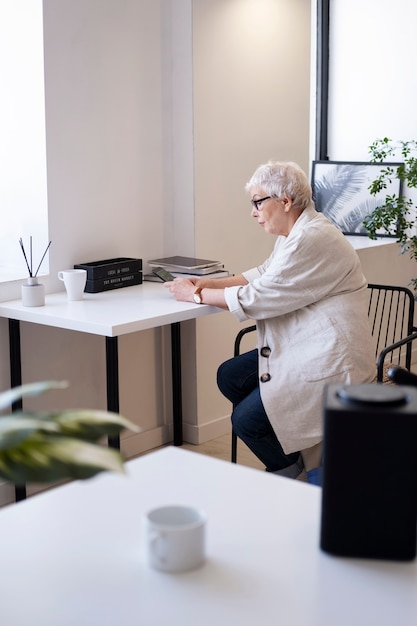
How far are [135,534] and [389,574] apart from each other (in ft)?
1.16

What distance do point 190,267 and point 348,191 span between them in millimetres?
1957

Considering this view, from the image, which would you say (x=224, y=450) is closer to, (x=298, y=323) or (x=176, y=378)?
(x=176, y=378)

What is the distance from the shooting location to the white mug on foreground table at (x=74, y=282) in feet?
9.67

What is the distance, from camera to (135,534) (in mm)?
1215

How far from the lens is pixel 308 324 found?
2.66m

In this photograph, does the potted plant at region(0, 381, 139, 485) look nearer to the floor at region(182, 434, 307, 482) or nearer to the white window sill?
the floor at region(182, 434, 307, 482)


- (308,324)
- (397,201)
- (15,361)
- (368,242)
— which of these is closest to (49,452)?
(308,324)

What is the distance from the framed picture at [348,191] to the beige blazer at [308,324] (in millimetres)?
2207

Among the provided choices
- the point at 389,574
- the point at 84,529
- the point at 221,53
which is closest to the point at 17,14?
the point at 221,53

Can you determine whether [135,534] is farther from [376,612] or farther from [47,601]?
[376,612]

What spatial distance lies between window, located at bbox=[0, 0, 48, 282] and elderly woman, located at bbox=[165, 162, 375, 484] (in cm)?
81

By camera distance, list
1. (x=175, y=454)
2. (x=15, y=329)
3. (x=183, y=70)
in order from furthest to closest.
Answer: (x=183, y=70)
(x=15, y=329)
(x=175, y=454)

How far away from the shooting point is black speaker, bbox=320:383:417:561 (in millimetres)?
1076

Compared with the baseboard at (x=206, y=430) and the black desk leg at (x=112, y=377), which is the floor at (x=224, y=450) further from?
the black desk leg at (x=112, y=377)
